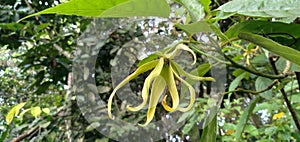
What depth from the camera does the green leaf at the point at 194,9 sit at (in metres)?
0.22

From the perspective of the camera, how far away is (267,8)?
0.21 metres

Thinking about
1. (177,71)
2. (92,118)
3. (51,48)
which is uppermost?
(177,71)

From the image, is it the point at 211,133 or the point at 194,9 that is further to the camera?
the point at 211,133

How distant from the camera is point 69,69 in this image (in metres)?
1.20

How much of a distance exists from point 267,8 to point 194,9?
43mm

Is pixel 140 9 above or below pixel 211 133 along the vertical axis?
above

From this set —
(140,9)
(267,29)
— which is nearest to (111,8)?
(140,9)

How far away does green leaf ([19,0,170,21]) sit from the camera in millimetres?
209

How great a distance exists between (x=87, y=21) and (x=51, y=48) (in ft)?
0.52

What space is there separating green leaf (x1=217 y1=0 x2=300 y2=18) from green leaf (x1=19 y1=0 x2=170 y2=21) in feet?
0.15

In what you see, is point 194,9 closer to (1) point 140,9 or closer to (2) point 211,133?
(1) point 140,9

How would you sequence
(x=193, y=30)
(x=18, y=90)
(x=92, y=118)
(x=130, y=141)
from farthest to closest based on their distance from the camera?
1. (x=18, y=90)
2. (x=130, y=141)
3. (x=92, y=118)
4. (x=193, y=30)

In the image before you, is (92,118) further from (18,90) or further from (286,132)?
(18,90)

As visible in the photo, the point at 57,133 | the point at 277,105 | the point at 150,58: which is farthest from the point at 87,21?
the point at 150,58
